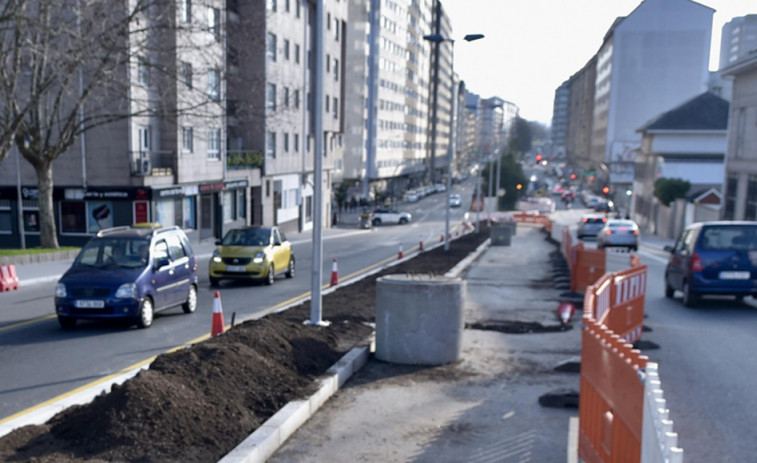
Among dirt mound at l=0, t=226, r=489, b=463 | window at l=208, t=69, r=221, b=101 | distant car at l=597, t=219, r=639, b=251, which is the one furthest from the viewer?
distant car at l=597, t=219, r=639, b=251

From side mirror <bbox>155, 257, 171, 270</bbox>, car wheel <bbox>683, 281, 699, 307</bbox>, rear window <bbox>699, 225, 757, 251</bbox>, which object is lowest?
car wheel <bbox>683, 281, 699, 307</bbox>

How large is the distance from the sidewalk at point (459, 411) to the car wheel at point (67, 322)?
5848 millimetres

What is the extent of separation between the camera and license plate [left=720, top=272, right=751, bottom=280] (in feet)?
44.4

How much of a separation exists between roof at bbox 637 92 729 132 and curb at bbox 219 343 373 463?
64.5 meters

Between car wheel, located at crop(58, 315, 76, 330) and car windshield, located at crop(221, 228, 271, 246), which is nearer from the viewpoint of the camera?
car wheel, located at crop(58, 315, 76, 330)

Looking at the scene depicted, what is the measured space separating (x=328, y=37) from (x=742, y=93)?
28415 mm

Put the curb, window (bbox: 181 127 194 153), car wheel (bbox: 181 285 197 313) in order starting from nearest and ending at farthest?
1. the curb
2. car wheel (bbox: 181 285 197 313)
3. window (bbox: 181 127 194 153)

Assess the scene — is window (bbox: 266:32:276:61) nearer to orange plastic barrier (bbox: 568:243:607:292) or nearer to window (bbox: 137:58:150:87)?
window (bbox: 137:58:150:87)

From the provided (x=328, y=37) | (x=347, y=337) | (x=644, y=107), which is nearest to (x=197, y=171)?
(x=328, y=37)

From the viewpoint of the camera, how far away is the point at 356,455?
593 centimetres

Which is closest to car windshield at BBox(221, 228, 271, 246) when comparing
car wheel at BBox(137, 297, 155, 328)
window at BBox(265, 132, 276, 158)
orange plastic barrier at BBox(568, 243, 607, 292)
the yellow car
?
the yellow car

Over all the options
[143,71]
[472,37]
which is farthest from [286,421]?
[472,37]

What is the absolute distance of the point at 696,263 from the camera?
13.9m

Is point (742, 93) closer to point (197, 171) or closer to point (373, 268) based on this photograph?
point (373, 268)
